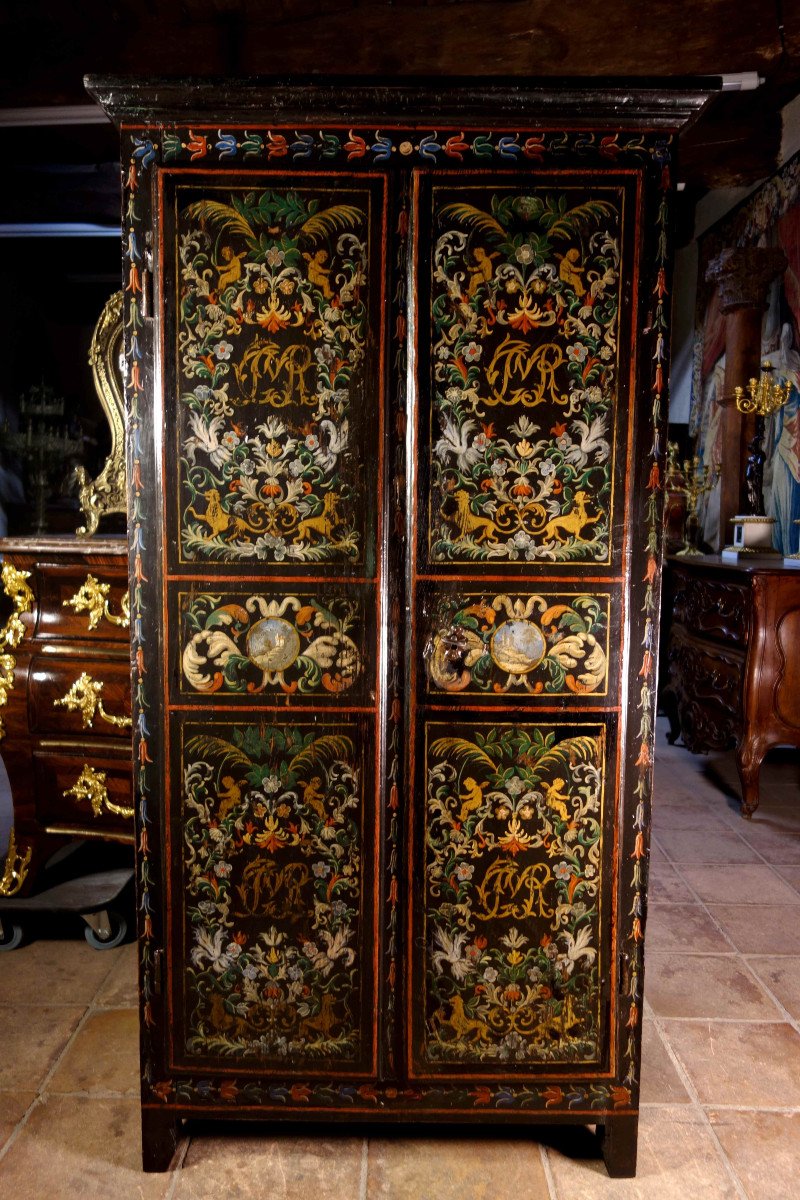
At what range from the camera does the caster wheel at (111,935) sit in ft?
8.16

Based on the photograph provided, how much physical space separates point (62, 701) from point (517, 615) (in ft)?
4.86

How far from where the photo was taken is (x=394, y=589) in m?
1.59

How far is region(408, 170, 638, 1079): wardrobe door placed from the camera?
154 cm

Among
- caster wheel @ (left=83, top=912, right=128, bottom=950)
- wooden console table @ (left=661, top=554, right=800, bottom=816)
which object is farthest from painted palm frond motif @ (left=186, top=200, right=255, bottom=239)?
wooden console table @ (left=661, top=554, right=800, bottom=816)

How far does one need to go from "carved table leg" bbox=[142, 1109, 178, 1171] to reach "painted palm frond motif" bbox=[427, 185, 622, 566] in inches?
51.4

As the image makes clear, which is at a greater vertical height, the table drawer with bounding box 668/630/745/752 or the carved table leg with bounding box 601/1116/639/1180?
the table drawer with bounding box 668/630/745/752

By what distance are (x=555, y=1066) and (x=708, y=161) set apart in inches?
171

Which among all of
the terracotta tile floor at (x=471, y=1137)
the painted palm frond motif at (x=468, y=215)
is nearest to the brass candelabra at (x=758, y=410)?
the terracotta tile floor at (x=471, y=1137)

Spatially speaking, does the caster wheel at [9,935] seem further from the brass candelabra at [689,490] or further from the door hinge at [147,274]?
the brass candelabra at [689,490]

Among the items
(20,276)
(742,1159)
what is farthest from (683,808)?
(20,276)

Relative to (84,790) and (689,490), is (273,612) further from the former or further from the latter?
(689,490)

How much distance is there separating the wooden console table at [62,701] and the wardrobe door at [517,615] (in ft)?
3.72

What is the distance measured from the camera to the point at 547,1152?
67.2 inches

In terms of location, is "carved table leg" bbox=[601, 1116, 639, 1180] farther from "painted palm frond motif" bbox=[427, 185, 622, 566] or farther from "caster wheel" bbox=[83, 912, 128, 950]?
"caster wheel" bbox=[83, 912, 128, 950]
